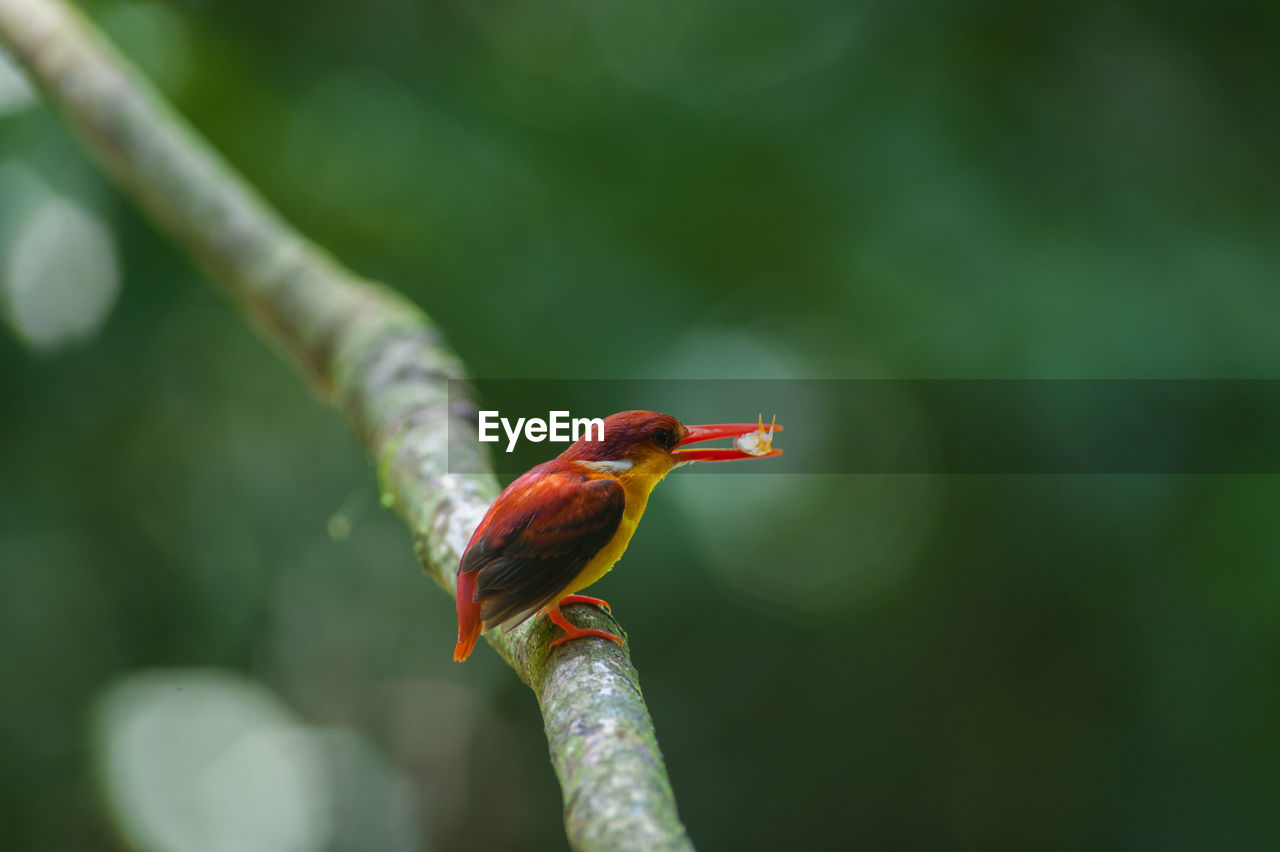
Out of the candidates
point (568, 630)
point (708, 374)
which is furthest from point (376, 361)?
point (708, 374)

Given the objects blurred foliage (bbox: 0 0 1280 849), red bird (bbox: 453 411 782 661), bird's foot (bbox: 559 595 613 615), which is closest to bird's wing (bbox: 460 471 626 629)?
red bird (bbox: 453 411 782 661)

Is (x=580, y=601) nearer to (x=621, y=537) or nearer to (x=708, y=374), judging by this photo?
(x=621, y=537)

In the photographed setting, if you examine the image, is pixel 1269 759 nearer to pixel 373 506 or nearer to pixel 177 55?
pixel 373 506

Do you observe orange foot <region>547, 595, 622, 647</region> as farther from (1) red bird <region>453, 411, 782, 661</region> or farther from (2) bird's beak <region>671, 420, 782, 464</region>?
(2) bird's beak <region>671, 420, 782, 464</region>

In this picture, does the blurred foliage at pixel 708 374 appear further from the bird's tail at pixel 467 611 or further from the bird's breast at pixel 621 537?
the bird's tail at pixel 467 611

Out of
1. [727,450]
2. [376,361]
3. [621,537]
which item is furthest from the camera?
[376,361]

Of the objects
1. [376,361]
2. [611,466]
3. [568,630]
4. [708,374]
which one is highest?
[708,374]

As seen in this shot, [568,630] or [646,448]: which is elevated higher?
[646,448]
